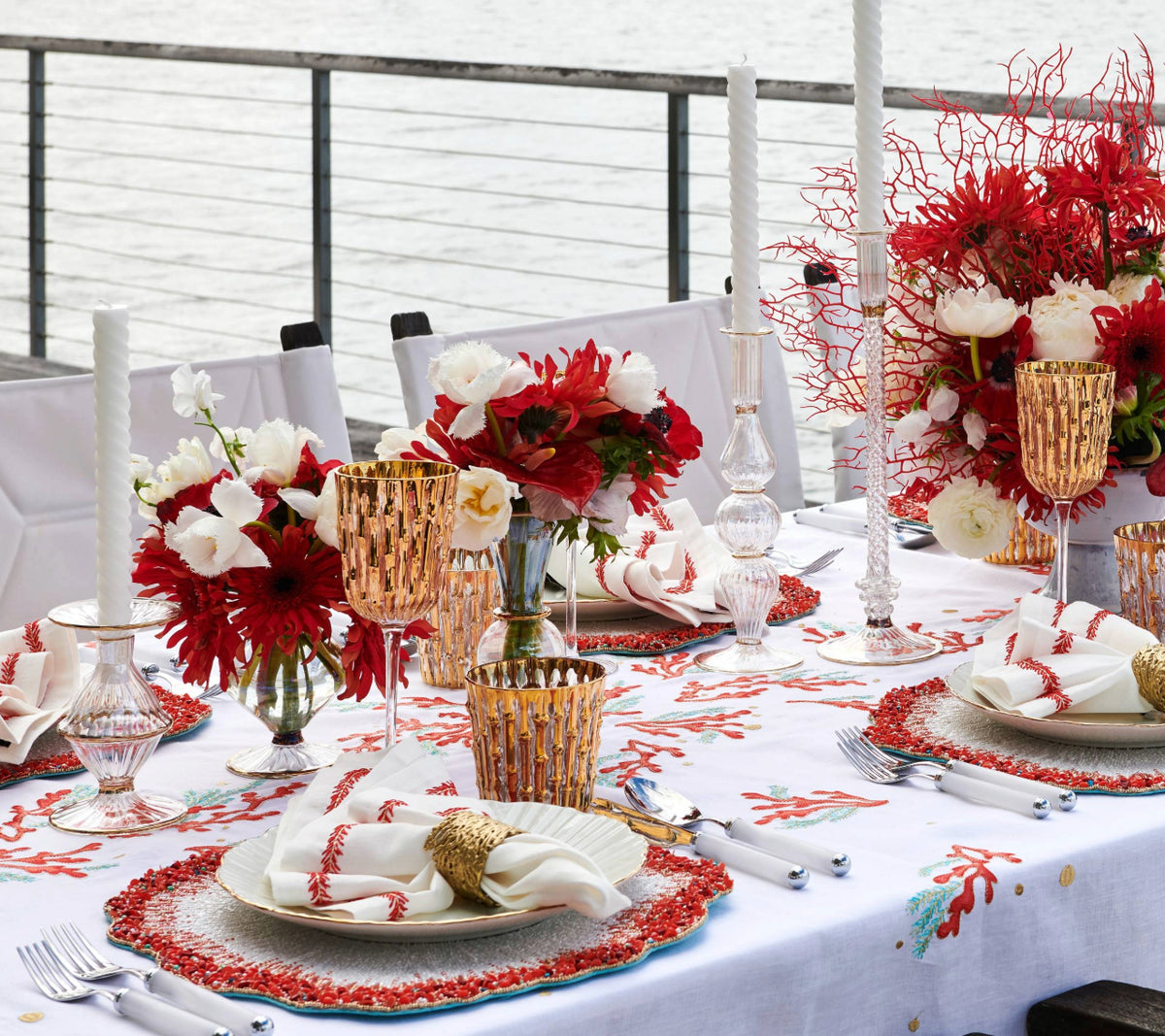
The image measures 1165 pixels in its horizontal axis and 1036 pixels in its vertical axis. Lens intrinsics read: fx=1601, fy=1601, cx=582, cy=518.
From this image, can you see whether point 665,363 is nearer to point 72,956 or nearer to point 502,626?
point 502,626

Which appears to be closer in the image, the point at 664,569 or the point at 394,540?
the point at 394,540

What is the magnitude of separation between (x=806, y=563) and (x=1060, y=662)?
540 millimetres

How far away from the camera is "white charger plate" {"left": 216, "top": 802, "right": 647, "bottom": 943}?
0.79 metres

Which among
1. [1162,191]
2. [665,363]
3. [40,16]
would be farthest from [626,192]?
[40,16]

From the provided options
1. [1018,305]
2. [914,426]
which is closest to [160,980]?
[914,426]

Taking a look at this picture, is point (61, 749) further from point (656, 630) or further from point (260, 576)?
point (656, 630)

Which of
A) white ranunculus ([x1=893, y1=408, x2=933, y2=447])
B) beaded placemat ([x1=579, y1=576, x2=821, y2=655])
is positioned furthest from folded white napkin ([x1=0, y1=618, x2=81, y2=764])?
white ranunculus ([x1=893, y1=408, x2=933, y2=447])

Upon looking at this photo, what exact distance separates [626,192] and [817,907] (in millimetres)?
11568

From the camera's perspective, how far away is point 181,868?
910 millimetres

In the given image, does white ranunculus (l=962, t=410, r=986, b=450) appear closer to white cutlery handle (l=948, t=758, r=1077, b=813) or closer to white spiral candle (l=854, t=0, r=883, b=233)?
white spiral candle (l=854, t=0, r=883, b=233)

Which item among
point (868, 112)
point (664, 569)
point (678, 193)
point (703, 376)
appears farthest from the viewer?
point (678, 193)

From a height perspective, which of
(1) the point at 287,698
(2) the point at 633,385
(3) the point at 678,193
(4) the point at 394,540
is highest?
(3) the point at 678,193

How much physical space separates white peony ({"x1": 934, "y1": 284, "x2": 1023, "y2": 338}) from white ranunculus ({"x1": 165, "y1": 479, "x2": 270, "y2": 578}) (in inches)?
24.4

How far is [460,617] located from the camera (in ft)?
4.18
